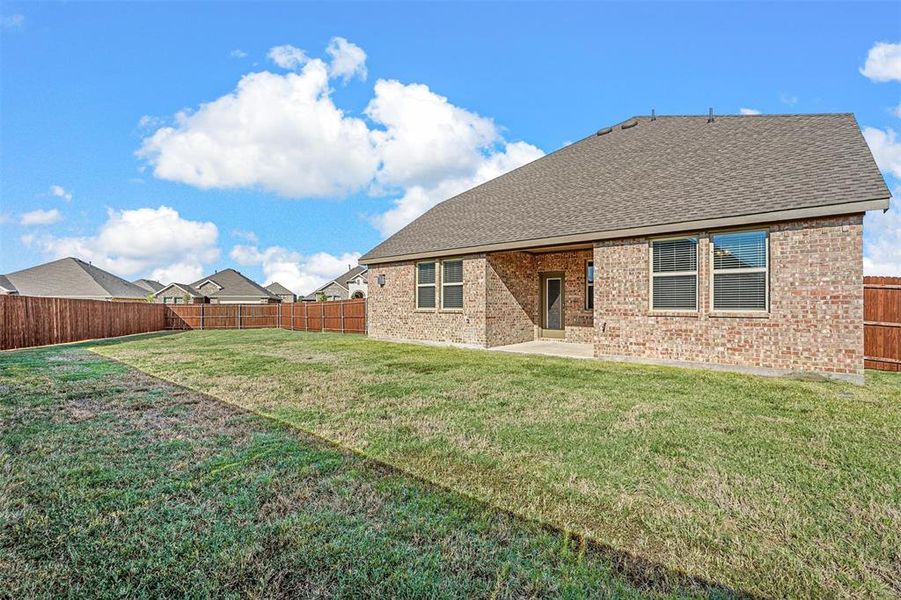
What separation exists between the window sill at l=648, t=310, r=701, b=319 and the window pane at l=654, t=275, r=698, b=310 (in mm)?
71

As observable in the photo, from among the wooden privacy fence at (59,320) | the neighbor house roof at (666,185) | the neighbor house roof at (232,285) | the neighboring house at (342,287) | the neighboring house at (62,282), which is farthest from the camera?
the neighboring house at (342,287)

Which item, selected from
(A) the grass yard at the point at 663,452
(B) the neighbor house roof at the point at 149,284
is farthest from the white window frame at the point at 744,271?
(B) the neighbor house roof at the point at 149,284

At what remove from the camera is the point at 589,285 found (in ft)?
40.5

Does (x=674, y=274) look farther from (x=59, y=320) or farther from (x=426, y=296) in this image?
(x=59, y=320)

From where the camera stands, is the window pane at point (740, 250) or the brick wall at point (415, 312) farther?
the brick wall at point (415, 312)

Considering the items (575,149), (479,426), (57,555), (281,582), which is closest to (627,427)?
(479,426)

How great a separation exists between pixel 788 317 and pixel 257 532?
8.89 metres

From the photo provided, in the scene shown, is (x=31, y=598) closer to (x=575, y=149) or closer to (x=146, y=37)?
(x=146, y=37)

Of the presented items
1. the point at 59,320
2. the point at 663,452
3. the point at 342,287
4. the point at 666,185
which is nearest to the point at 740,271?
the point at 666,185

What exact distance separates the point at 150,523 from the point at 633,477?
3260mm

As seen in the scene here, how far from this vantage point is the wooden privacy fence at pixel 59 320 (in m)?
13.0

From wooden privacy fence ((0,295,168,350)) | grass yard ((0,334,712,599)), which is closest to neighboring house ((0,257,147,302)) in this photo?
wooden privacy fence ((0,295,168,350))

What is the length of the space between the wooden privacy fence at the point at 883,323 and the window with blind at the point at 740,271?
2.91 metres

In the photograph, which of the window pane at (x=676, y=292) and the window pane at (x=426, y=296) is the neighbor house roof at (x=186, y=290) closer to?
the window pane at (x=426, y=296)
